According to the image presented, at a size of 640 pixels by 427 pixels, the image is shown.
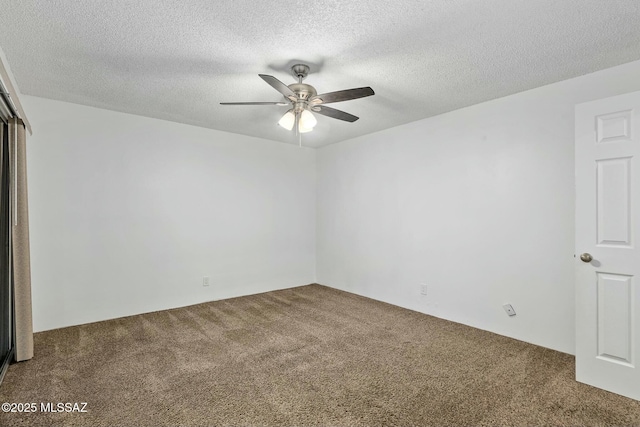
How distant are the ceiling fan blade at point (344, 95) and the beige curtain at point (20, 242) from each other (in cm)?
239

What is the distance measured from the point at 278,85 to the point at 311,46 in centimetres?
37

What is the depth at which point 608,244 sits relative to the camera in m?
2.26

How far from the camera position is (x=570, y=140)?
109 inches

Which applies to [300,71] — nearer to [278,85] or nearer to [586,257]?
[278,85]

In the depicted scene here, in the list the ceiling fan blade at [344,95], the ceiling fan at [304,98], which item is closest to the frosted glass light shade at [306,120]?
the ceiling fan at [304,98]

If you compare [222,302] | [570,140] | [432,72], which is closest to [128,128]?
[222,302]

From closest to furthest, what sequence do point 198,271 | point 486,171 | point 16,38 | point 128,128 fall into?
point 16,38 → point 486,171 → point 128,128 → point 198,271

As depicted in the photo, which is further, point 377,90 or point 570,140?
point 377,90

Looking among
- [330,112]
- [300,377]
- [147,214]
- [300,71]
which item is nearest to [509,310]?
[300,377]

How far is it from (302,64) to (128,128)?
2550 millimetres

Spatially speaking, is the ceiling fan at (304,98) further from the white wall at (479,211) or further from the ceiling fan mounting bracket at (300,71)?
the white wall at (479,211)

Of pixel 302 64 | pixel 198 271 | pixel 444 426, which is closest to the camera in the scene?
pixel 444 426

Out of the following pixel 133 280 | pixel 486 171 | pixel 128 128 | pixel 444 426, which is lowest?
pixel 444 426

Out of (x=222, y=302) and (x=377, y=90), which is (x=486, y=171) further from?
(x=222, y=302)
